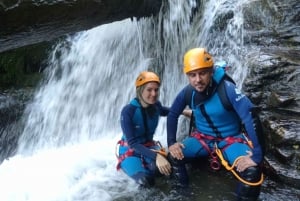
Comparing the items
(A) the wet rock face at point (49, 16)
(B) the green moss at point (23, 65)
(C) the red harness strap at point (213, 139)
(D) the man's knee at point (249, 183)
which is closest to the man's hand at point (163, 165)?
(C) the red harness strap at point (213, 139)

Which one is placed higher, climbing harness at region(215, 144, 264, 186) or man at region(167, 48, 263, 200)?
man at region(167, 48, 263, 200)

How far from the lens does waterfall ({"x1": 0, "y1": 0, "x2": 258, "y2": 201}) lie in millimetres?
6398

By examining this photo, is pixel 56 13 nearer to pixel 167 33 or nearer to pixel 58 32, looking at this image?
pixel 58 32

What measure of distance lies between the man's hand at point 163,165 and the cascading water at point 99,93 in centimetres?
35

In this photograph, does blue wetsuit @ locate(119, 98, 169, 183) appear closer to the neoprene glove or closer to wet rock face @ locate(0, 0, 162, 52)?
the neoprene glove

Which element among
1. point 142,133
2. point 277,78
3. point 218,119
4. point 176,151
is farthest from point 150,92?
point 277,78

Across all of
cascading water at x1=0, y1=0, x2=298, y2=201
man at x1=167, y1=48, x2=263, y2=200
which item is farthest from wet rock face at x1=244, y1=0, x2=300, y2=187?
man at x1=167, y1=48, x2=263, y2=200

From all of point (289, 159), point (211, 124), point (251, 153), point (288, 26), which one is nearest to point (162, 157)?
point (211, 124)

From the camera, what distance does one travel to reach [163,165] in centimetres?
513

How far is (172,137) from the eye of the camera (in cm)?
527

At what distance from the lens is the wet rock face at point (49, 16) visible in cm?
498

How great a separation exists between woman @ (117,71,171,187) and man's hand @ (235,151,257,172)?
102 centimetres

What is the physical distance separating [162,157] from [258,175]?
1312 mm

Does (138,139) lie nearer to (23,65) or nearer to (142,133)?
(142,133)
